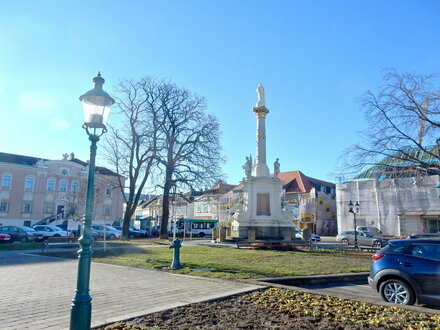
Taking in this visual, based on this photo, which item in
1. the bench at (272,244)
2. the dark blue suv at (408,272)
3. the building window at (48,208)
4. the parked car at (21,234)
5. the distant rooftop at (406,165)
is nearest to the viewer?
the dark blue suv at (408,272)

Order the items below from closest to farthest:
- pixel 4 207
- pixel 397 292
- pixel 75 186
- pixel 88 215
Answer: pixel 88 215, pixel 397 292, pixel 4 207, pixel 75 186

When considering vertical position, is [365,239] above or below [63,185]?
below

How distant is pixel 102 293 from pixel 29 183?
56456mm

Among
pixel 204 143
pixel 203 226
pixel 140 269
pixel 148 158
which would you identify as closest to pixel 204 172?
pixel 204 143

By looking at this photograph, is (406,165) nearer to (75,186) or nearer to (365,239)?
(365,239)

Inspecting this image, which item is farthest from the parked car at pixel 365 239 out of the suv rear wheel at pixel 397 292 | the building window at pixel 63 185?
the building window at pixel 63 185

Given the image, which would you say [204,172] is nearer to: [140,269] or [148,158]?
[148,158]

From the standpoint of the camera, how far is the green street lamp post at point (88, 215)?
14.9ft

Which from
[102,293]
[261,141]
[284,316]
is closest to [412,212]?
[261,141]

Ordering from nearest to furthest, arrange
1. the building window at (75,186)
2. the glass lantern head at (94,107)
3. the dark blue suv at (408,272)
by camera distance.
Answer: the glass lantern head at (94,107) < the dark blue suv at (408,272) < the building window at (75,186)

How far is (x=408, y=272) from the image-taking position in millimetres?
7141

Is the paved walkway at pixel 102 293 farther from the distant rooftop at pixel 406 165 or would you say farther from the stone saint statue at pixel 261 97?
Answer: the stone saint statue at pixel 261 97

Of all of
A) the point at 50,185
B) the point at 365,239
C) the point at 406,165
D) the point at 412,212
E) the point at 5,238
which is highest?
the point at 50,185

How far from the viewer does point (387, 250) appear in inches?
308
